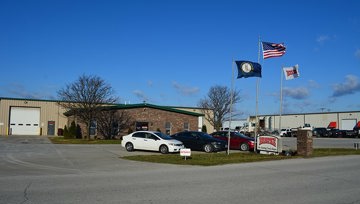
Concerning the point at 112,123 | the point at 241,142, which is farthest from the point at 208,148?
the point at 112,123

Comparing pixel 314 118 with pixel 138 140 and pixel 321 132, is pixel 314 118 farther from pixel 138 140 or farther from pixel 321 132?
pixel 138 140

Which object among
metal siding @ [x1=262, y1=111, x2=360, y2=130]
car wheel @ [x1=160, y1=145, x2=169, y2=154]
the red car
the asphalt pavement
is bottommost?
the asphalt pavement

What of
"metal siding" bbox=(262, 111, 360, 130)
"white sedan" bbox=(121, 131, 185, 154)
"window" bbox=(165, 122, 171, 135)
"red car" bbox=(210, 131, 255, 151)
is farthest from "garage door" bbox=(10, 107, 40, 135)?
"metal siding" bbox=(262, 111, 360, 130)

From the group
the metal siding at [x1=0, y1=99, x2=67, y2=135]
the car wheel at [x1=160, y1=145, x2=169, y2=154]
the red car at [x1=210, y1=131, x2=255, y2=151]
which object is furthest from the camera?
the metal siding at [x1=0, y1=99, x2=67, y2=135]

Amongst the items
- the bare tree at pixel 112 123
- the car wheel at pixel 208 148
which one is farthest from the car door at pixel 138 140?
the bare tree at pixel 112 123

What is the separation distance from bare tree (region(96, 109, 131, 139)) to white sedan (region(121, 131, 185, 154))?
1883 centimetres

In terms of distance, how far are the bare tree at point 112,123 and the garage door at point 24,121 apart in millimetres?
17476

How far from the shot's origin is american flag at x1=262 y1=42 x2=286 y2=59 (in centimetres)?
2428

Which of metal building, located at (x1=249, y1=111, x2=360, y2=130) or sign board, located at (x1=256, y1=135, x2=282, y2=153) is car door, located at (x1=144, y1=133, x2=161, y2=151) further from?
metal building, located at (x1=249, y1=111, x2=360, y2=130)

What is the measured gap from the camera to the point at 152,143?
971 inches

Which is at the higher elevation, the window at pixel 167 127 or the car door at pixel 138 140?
the window at pixel 167 127

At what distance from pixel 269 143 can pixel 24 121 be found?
42.5m

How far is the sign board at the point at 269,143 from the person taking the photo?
917 inches

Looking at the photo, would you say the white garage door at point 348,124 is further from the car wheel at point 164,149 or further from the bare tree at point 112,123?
the car wheel at point 164,149
